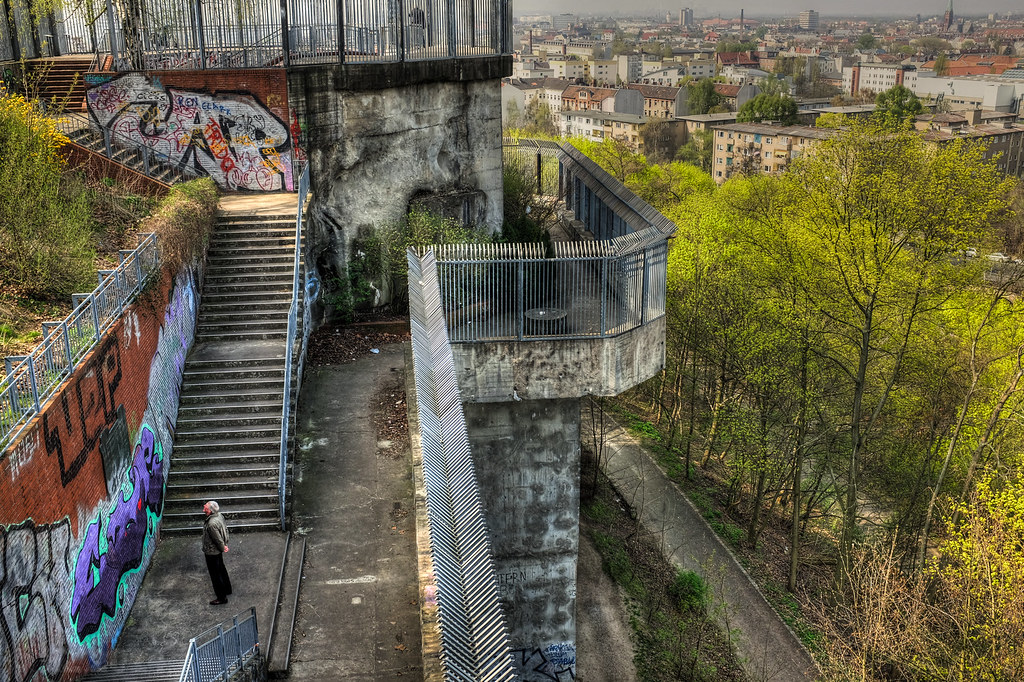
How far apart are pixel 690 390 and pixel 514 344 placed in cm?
1962

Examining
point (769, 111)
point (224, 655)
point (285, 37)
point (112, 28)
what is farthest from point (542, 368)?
point (769, 111)

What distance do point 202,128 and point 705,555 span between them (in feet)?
59.1

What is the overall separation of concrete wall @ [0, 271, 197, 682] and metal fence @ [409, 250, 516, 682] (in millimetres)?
4090

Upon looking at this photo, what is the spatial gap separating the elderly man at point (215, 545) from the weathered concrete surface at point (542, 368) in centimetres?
452

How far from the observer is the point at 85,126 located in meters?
21.9

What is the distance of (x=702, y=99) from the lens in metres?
143

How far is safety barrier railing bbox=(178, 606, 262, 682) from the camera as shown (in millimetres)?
8896

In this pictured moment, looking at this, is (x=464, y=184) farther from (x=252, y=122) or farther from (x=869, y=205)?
(x=869, y=205)

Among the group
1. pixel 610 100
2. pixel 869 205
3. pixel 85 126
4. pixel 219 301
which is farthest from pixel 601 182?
Result: pixel 610 100

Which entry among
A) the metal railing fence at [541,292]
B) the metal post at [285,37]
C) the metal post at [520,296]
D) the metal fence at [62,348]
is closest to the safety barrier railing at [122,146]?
the metal post at [285,37]

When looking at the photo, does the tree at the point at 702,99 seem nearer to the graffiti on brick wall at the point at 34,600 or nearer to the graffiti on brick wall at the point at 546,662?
the graffiti on brick wall at the point at 546,662

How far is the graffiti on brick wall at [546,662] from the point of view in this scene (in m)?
16.9

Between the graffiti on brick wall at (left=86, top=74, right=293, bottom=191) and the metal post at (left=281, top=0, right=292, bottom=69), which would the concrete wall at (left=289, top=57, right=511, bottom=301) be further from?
the graffiti on brick wall at (left=86, top=74, right=293, bottom=191)

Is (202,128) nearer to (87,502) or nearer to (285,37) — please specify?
(285,37)
